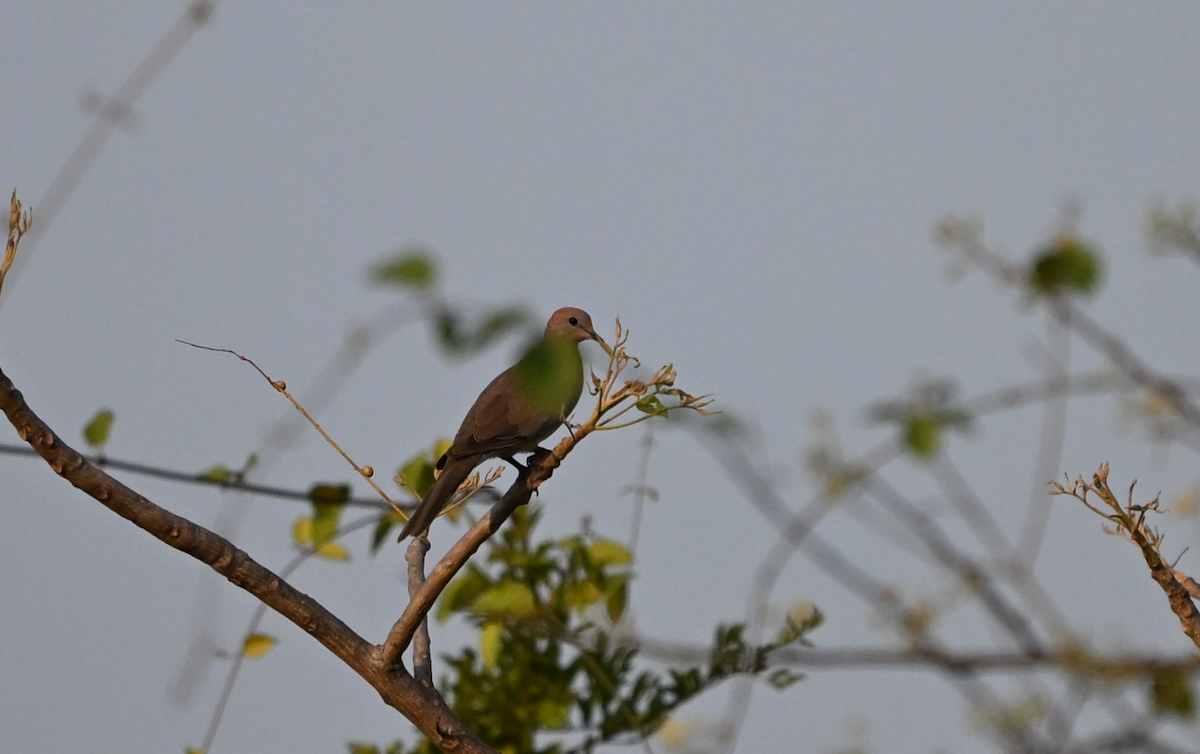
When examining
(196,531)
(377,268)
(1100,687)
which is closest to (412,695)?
(196,531)

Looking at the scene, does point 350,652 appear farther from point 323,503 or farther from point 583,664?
point 583,664

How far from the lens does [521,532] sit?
14.0ft

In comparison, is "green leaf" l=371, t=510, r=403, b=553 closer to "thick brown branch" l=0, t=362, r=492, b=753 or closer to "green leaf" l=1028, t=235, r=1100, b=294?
"thick brown branch" l=0, t=362, r=492, b=753

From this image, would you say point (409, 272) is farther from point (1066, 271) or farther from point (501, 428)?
point (501, 428)

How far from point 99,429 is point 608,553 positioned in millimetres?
1576

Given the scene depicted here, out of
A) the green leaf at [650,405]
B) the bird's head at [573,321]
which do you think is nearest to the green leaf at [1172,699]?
the green leaf at [650,405]

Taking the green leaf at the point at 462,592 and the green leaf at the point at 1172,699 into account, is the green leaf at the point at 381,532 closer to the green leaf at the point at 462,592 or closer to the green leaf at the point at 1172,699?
the green leaf at the point at 462,592

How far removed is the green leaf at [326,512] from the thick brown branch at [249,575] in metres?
1.44

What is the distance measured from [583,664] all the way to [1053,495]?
8.40 feet

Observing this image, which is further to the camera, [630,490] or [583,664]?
[583,664]

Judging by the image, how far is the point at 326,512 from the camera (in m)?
3.98

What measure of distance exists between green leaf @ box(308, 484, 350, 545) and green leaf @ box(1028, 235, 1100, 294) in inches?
107

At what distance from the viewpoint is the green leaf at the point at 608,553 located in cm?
413

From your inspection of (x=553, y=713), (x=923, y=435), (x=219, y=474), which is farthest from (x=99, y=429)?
(x=923, y=435)
